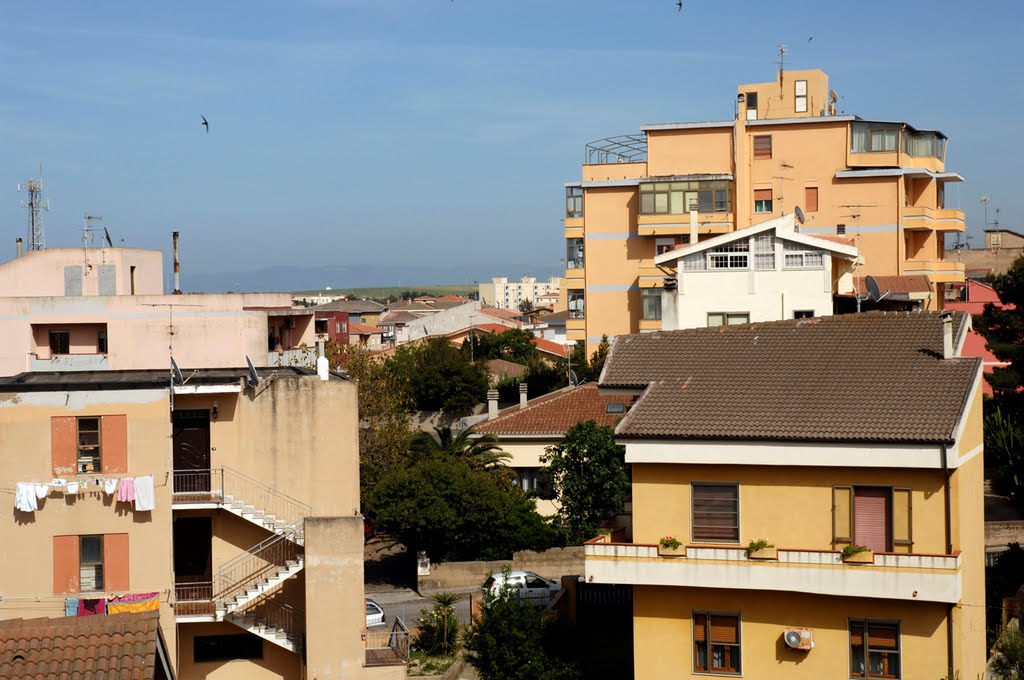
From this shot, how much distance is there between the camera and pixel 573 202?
65.6 metres

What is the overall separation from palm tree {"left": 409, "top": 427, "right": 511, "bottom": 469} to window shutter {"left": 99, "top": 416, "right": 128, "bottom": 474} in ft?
64.8

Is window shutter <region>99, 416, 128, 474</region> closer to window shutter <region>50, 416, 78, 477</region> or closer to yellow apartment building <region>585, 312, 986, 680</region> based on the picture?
window shutter <region>50, 416, 78, 477</region>

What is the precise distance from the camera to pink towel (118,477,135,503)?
2817cm

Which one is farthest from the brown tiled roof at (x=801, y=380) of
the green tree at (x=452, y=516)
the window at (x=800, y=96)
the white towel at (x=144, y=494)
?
the window at (x=800, y=96)

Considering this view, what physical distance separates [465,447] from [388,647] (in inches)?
725

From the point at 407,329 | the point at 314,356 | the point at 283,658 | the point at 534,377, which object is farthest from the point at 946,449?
the point at 407,329

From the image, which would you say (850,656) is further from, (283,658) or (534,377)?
(534,377)

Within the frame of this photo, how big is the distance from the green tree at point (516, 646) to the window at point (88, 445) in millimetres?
9202

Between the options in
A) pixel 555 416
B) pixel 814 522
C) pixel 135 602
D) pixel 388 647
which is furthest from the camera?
pixel 555 416

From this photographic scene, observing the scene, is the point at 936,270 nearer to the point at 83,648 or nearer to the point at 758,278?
the point at 758,278

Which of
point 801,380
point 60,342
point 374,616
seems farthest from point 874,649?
point 60,342

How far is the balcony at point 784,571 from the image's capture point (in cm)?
2238

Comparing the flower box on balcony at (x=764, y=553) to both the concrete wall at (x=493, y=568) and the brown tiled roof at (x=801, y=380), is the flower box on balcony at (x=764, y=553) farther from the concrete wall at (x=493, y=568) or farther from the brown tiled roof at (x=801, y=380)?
the concrete wall at (x=493, y=568)

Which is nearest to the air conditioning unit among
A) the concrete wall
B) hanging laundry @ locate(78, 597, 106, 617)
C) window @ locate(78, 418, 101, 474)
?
hanging laundry @ locate(78, 597, 106, 617)
